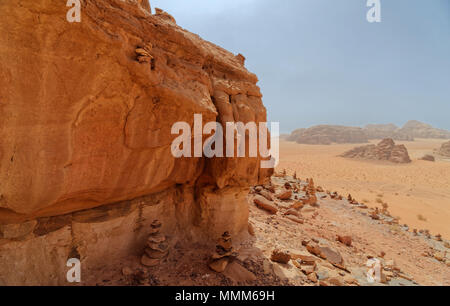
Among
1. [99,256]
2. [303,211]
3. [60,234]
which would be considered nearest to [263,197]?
[303,211]

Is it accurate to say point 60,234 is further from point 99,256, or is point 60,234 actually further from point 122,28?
point 122,28

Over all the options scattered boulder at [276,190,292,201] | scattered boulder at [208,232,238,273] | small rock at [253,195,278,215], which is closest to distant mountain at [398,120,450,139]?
scattered boulder at [276,190,292,201]

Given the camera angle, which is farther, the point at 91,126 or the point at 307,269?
the point at 307,269

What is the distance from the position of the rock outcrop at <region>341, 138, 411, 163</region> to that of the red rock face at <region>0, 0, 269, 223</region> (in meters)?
34.0

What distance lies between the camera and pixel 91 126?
2.50 metres

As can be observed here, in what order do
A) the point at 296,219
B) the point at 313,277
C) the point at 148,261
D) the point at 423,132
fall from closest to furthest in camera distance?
the point at 148,261
the point at 313,277
the point at 296,219
the point at 423,132

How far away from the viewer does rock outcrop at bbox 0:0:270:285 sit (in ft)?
6.55

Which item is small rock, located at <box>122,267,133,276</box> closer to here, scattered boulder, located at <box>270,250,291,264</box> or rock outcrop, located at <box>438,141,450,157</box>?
scattered boulder, located at <box>270,250,291,264</box>

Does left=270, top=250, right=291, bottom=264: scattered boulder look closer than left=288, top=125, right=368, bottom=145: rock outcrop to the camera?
Yes

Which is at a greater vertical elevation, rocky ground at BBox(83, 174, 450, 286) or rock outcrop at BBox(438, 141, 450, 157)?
rock outcrop at BBox(438, 141, 450, 157)

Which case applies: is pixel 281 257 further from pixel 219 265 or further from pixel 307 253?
pixel 219 265

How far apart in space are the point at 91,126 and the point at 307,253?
5.22 m

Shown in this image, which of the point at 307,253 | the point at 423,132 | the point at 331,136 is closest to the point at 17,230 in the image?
the point at 307,253

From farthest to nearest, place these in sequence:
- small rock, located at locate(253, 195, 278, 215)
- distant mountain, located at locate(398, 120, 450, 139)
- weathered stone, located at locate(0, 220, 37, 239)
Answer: distant mountain, located at locate(398, 120, 450, 139)
small rock, located at locate(253, 195, 278, 215)
weathered stone, located at locate(0, 220, 37, 239)
